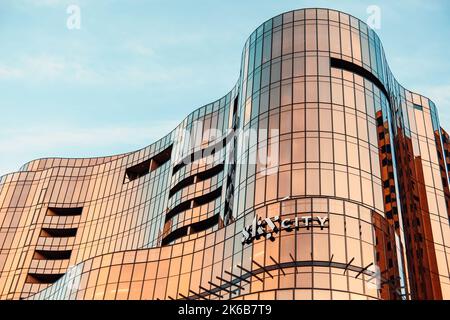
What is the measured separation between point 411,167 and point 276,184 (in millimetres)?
22922

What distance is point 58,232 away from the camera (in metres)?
96.3

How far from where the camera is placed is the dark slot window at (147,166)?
3688 inches

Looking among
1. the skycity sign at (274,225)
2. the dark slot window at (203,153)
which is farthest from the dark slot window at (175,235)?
the skycity sign at (274,225)

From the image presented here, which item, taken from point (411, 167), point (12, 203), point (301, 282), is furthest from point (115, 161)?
point (301, 282)

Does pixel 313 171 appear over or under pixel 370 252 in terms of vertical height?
over

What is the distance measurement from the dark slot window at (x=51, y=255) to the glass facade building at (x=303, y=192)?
27.4 feet

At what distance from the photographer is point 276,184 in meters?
50.8

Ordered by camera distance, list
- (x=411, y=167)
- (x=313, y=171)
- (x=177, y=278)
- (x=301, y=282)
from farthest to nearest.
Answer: (x=411, y=167), (x=177, y=278), (x=313, y=171), (x=301, y=282)

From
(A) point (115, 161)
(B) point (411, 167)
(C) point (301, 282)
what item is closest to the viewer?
(C) point (301, 282)

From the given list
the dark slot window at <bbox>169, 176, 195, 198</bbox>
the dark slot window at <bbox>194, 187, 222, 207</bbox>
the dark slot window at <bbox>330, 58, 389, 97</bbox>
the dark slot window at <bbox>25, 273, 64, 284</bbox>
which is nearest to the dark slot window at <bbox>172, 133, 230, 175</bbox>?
the dark slot window at <bbox>169, 176, 195, 198</bbox>

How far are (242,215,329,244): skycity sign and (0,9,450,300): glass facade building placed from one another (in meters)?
0.10

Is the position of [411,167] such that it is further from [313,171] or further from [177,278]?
[177,278]


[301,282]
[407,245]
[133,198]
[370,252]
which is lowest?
[301,282]

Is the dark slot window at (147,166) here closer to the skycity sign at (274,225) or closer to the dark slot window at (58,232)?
the dark slot window at (58,232)
